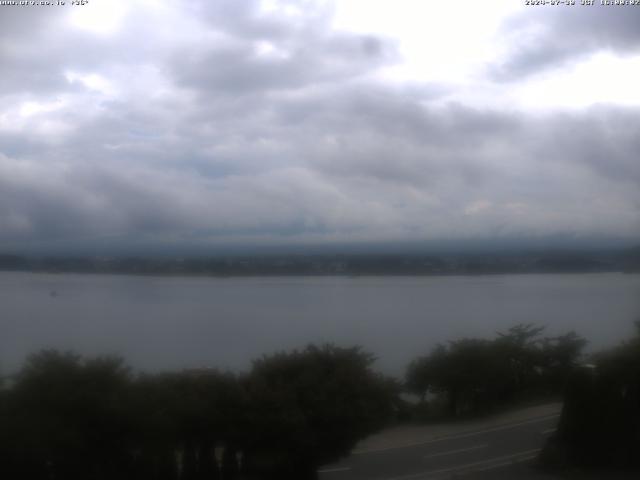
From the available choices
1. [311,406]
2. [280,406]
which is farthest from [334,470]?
[280,406]

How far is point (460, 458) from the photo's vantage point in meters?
9.18

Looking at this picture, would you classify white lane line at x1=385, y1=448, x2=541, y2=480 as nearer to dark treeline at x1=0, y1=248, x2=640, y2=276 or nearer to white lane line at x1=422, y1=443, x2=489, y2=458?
white lane line at x1=422, y1=443, x2=489, y2=458

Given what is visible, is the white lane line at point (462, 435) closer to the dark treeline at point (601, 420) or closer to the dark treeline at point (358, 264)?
the dark treeline at point (601, 420)

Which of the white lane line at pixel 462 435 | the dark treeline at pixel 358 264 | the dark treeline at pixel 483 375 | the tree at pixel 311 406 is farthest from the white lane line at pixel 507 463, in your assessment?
the dark treeline at pixel 358 264

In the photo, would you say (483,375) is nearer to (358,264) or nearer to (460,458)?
(460,458)

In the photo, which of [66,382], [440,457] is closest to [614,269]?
[440,457]

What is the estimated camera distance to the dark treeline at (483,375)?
10.4m

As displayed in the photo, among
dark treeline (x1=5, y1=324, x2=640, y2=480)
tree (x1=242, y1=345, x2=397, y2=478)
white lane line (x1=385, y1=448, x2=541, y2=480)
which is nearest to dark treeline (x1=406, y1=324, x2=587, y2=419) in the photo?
dark treeline (x1=5, y1=324, x2=640, y2=480)

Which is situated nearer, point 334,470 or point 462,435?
point 334,470

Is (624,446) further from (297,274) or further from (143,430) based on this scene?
(143,430)

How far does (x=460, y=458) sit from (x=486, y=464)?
0.34m

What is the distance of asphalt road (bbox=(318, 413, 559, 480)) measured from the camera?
881 centimetres

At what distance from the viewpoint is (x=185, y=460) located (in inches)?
328

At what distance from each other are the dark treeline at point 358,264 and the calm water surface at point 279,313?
185 mm
